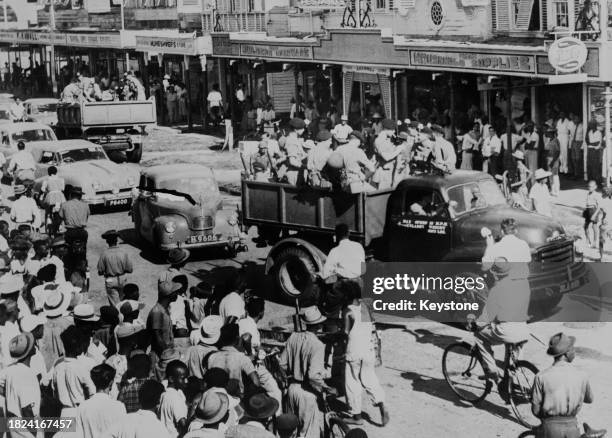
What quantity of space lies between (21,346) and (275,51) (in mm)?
23531

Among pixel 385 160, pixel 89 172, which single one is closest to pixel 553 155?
pixel 385 160

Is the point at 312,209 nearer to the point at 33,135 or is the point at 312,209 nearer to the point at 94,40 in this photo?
the point at 33,135

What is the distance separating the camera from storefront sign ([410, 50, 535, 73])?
66.6 feet

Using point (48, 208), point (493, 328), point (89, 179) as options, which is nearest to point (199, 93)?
point (89, 179)

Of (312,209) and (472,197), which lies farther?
(312,209)

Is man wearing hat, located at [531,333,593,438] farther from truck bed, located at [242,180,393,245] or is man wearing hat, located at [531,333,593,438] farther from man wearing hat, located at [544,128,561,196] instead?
man wearing hat, located at [544,128,561,196]

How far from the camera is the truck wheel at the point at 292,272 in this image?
540 inches

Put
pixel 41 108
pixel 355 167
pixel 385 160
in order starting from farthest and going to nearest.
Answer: pixel 41 108 < pixel 385 160 < pixel 355 167

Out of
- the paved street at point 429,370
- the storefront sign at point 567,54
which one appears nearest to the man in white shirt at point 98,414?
the paved street at point 429,370

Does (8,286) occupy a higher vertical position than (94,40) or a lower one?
lower

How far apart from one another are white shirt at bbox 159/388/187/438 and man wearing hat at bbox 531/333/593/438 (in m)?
2.80

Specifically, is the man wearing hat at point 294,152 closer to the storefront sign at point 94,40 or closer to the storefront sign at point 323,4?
the storefront sign at point 323,4

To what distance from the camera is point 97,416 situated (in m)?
7.58

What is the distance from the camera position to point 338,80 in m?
30.4
